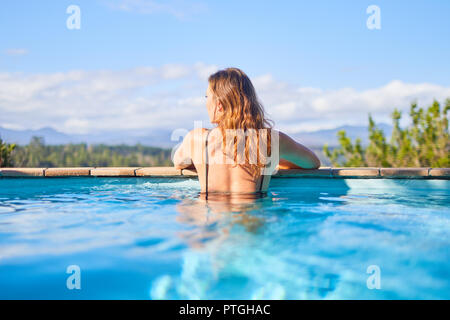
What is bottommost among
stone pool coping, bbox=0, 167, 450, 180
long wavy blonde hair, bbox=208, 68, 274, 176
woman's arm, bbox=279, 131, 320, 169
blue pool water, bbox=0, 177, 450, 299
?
blue pool water, bbox=0, 177, 450, 299

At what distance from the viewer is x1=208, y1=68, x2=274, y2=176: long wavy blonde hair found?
286 cm

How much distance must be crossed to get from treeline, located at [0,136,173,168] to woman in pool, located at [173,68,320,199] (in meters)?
5.52

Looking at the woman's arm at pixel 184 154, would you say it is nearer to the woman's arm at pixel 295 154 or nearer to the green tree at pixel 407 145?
the woman's arm at pixel 295 154

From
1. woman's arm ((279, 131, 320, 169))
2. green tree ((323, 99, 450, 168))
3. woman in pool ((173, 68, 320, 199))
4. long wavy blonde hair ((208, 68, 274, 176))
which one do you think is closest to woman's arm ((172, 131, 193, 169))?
woman in pool ((173, 68, 320, 199))

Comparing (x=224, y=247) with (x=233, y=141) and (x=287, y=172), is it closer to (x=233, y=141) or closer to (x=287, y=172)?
(x=233, y=141)

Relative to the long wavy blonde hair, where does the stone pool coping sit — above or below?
below

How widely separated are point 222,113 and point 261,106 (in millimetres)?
371

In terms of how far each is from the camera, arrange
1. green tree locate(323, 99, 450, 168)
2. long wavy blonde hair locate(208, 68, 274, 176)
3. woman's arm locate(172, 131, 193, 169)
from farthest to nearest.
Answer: green tree locate(323, 99, 450, 168)
woman's arm locate(172, 131, 193, 169)
long wavy blonde hair locate(208, 68, 274, 176)

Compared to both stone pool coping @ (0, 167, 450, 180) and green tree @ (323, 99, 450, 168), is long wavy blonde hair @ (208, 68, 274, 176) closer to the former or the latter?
stone pool coping @ (0, 167, 450, 180)

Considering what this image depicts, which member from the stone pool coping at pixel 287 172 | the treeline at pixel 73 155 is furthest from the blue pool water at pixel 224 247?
the treeline at pixel 73 155

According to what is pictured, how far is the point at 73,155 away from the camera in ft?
37.1

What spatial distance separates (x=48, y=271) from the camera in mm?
1827

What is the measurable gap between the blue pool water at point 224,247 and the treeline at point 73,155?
17.0 feet
